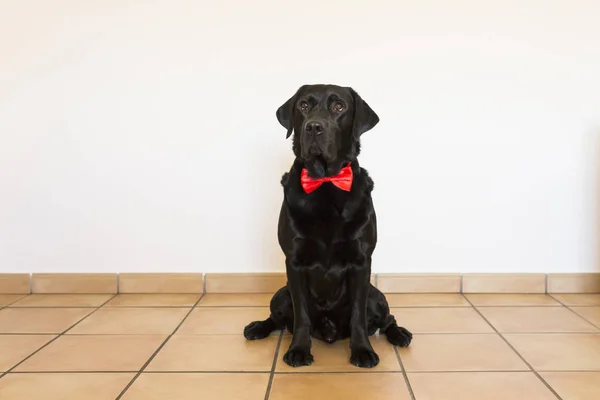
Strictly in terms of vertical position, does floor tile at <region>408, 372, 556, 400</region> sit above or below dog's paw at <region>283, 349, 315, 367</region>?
below

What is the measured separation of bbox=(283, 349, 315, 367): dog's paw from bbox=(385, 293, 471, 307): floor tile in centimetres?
84

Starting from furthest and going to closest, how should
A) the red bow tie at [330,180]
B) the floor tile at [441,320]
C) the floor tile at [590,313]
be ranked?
the floor tile at [590,313] → the floor tile at [441,320] → the red bow tie at [330,180]

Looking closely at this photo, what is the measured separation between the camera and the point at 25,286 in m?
2.91

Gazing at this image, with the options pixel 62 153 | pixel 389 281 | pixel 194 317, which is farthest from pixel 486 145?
pixel 62 153

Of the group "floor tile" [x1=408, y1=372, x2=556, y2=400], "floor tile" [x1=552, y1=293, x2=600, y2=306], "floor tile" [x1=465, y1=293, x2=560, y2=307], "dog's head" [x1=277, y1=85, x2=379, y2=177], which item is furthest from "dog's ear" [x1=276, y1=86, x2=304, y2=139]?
"floor tile" [x1=552, y1=293, x2=600, y2=306]

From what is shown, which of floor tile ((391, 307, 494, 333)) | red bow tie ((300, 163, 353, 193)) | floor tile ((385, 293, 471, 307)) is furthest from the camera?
floor tile ((385, 293, 471, 307))

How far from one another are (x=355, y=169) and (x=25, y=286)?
6.19 feet

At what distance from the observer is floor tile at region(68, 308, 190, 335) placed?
2303mm

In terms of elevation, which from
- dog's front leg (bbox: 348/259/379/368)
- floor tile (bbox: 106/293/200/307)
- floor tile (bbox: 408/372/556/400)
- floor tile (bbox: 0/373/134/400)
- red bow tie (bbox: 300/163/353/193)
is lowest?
floor tile (bbox: 0/373/134/400)

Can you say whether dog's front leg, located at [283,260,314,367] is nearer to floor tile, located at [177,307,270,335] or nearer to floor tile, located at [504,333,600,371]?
floor tile, located at [177,307,270,335]

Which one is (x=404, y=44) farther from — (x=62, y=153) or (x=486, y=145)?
(x=62, y=153)

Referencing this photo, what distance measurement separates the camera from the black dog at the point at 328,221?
76.9 inches

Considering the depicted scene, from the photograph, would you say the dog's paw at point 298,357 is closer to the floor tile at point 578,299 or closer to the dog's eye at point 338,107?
the dog's eye at point 338,107

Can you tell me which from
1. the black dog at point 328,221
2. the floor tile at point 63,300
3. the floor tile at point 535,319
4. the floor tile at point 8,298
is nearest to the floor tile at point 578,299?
the floor tile at point 535,319
